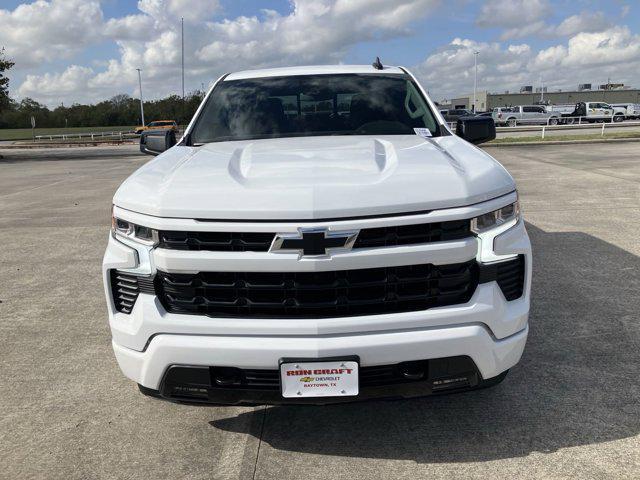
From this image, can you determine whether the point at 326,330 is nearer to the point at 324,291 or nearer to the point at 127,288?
the point at 324,291

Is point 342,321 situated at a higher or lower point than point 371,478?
higher

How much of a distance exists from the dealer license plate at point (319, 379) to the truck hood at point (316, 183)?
0.60 meters

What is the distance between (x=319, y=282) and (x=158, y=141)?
233cm

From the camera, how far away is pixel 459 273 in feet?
7.83

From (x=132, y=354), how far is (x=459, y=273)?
1462 millimetres

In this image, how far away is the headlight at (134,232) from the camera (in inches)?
96.5

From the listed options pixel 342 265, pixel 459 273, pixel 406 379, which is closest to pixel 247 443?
pixel 406 379

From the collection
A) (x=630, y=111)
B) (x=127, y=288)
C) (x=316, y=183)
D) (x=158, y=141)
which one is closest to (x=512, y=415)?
(x=316, y=183)

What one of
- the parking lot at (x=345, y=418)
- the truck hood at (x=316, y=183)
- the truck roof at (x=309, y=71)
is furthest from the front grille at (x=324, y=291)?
the truck roof at (x=309, y=71)

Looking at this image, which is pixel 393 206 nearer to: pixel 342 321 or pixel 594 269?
pixel 342 321

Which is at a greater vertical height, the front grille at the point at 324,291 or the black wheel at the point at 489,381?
the front grille at the point at 324,291

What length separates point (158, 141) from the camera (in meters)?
4.14

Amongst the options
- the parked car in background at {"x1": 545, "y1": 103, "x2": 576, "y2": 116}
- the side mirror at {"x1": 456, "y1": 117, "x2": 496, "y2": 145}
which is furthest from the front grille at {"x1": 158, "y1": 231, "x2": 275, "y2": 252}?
the parked car in background at {"x1": 545, "y1": 103, "x2": 576, "y2": 116}

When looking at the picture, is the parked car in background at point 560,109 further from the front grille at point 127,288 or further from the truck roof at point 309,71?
the front grille at point 127,288
